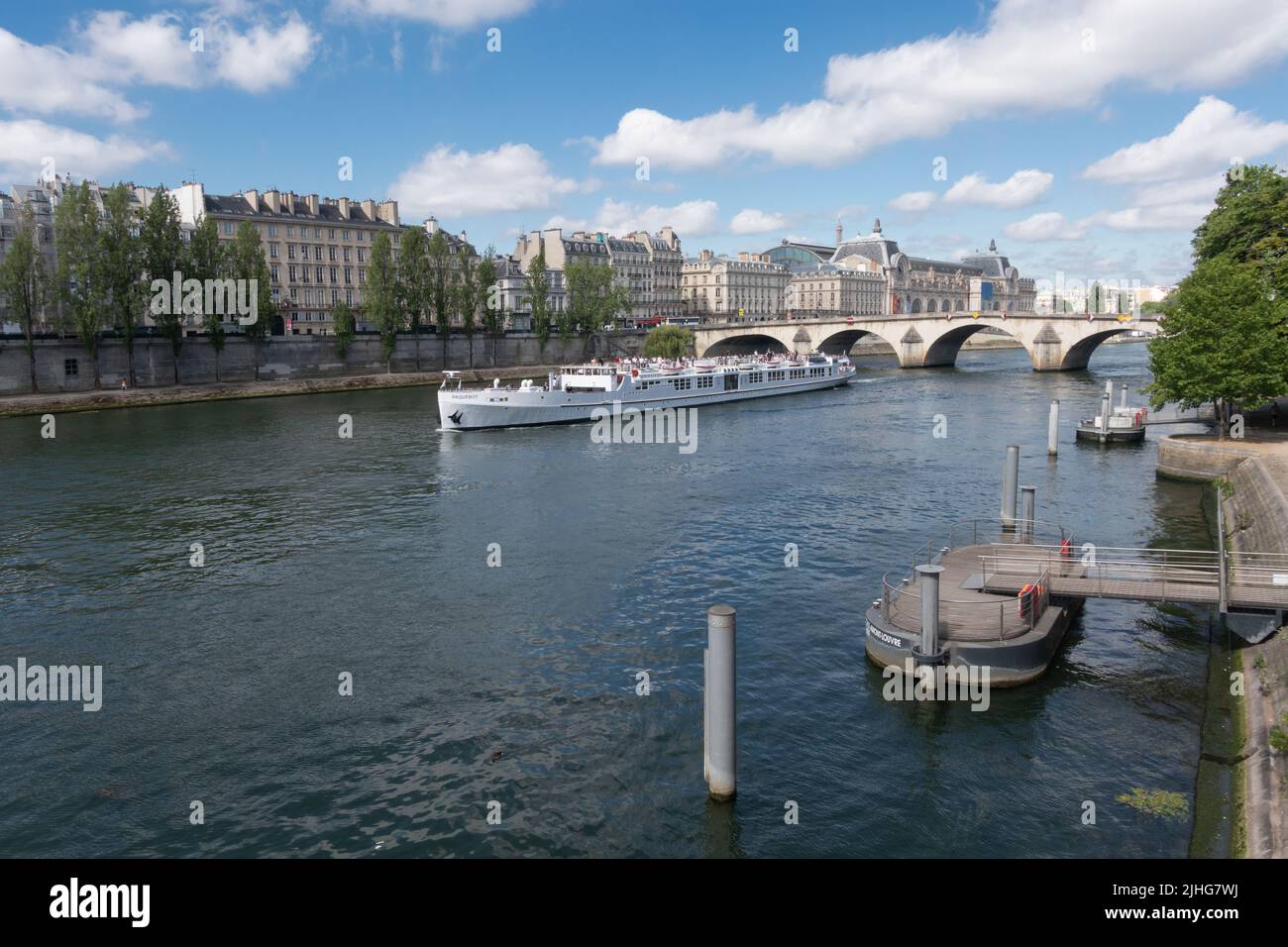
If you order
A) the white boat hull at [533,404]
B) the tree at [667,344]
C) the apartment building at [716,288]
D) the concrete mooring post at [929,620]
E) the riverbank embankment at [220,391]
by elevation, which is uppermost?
the apartment building at [716,288]

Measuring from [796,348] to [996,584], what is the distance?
10387 cm

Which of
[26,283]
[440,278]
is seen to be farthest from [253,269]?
[440,278]

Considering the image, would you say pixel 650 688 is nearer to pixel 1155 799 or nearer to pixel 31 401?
pixel 1155 799

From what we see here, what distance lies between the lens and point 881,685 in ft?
60.9

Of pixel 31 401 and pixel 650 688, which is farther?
pixel 31 401

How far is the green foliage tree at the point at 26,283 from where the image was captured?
225 ft

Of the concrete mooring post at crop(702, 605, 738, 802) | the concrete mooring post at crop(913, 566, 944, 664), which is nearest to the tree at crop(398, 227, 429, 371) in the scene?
the concrete mooring post at crop(913, 566, 944, 664)

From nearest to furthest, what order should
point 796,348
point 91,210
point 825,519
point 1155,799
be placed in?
1. point 1155,799
2. point 825,519
3. point 91,210
4. point 796,348

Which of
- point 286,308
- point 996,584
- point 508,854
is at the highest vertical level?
point 286,308

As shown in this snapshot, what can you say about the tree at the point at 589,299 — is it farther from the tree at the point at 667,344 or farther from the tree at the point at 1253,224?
the tree at the point at 1253,224

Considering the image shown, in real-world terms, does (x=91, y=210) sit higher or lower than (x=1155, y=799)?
higher

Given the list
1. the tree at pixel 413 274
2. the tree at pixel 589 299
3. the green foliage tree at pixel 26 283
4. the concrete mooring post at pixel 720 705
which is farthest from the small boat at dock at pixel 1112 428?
the tree at pixel 589 299

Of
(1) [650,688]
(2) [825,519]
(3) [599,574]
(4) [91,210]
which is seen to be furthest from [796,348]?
(1) [650,688]

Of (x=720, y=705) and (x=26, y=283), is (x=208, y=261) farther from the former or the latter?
(x=720, y=705)
